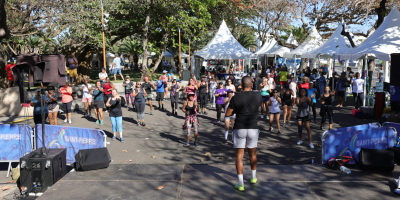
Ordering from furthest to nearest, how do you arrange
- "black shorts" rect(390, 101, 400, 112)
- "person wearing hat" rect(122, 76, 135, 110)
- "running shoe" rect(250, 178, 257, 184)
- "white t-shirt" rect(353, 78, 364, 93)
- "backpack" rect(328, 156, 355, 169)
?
"person wearing hat" rect(122, 76, 135, 110) → "white t-shirt" rect(353, 78, 364, 93) → "black shorts" rect(390, 101, 400, 112) → "backpack" rect(328, 156, 355, 169) → "running shoe" rect(250, 178, 257, 184)

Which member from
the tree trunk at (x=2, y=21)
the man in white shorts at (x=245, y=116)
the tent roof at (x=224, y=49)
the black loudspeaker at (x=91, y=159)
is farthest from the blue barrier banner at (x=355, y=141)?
the tent roof at (x=224, y=49)

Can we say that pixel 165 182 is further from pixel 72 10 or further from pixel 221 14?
pixel 221 14

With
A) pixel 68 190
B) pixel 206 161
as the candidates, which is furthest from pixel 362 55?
pixel 68 190

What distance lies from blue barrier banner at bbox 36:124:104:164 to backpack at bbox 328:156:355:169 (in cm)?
506

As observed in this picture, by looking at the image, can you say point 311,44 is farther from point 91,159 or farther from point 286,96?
point 91,159

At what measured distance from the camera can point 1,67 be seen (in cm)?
1955

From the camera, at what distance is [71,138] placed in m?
7.80

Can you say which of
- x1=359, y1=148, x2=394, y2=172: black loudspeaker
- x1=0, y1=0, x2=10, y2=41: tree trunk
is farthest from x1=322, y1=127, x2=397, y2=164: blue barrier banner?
x1=0, y1=0, x2=10, y2=41: tree trunk

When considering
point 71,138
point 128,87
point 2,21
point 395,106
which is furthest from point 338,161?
point 128,87

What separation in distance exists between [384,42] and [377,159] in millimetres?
9254

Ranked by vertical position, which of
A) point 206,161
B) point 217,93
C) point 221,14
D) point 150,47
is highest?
point 221,14

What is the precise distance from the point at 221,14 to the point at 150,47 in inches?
285

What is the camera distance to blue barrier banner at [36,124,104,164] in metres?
7.66

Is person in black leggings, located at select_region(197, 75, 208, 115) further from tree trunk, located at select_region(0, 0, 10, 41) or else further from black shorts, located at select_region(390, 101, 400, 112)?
tree trunk, located at select_region(0, 0, 10, 41)
